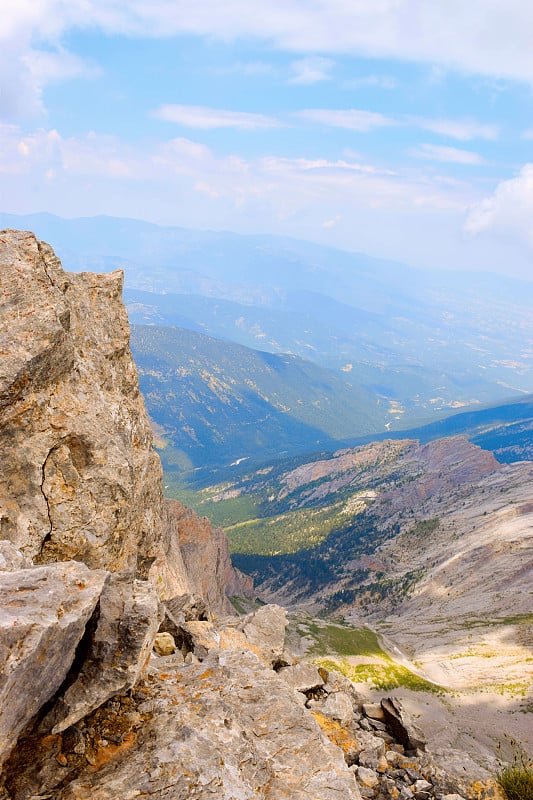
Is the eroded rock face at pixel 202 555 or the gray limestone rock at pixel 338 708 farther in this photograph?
the eroded rock face at pixel 202 555

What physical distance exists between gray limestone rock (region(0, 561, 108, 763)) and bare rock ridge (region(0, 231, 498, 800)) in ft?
0.16

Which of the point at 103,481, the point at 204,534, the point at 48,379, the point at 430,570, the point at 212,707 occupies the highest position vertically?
the point at 48,379

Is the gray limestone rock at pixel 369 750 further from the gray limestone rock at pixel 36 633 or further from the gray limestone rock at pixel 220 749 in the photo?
the gray limestone rock at pixel 36 633

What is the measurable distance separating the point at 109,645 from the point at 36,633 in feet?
12.5

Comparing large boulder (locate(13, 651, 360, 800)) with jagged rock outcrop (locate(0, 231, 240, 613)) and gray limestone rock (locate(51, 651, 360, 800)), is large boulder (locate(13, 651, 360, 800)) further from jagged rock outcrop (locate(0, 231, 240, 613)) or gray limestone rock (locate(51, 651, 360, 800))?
jagged rock outcrop (locate(0, 231, 240, 613))

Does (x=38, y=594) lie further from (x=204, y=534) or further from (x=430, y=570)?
(x=430, y=570)

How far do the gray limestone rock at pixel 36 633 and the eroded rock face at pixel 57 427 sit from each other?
354 inches

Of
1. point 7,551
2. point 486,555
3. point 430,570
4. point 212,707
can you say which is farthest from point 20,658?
point 430,570

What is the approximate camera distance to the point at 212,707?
15.6m

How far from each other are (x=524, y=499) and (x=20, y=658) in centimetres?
19072

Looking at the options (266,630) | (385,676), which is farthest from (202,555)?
(266,630)

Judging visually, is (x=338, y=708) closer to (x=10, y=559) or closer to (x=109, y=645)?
(x=109, y=645)

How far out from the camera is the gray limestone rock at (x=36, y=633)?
10828mm

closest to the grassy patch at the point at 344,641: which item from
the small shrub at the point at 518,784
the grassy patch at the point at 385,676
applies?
the grassy patch at the point at 385,676
